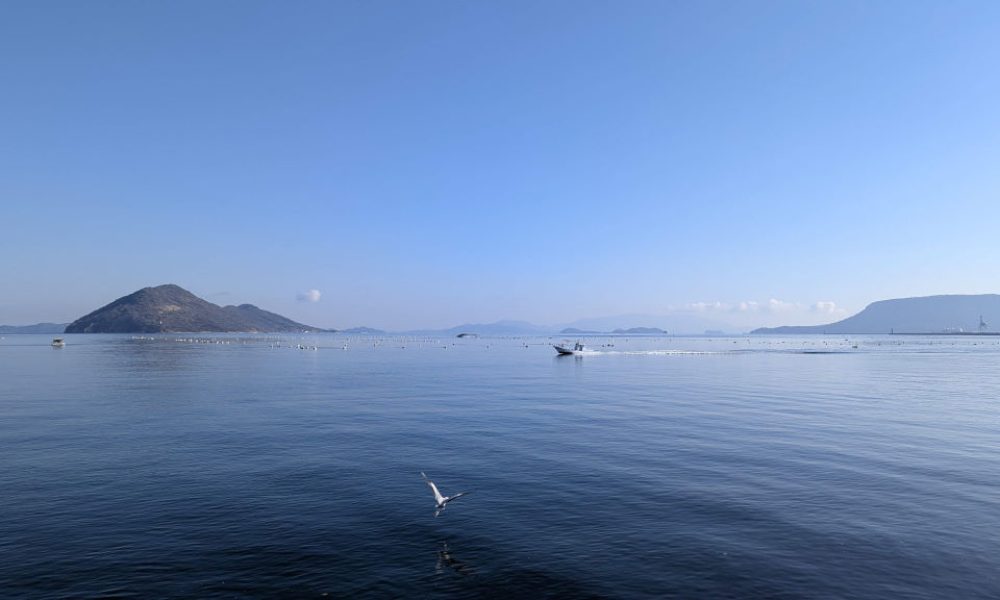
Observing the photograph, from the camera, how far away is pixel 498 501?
20.8 metres

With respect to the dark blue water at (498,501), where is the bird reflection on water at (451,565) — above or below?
below

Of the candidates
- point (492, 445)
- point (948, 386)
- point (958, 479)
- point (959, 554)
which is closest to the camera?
point (959, 554)

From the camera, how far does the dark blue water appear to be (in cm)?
1461

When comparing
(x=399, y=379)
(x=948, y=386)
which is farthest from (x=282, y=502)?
(x=948, y=386)

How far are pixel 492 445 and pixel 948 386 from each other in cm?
6087

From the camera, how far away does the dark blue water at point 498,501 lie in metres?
14.6

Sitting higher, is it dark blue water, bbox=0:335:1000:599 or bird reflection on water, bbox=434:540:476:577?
dark blue water, bbox=0:335:1000:599

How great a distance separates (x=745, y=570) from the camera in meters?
15.1

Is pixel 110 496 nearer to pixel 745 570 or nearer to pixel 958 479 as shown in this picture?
pixel 745 570

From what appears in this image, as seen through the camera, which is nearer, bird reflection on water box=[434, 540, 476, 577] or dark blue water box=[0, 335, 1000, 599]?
dark blue water box=[0, 335, 1000, 599]

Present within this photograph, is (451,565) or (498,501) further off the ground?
(498,501)

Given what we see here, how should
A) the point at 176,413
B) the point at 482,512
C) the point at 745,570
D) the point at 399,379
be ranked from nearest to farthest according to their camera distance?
the point at 745,570
the point at 482,512
the point at 176,413
the point at 399,379

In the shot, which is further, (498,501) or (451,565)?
(498,501)

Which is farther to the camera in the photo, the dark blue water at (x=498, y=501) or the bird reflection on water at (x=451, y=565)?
the bird reflection on water at (x=451, y=565)
